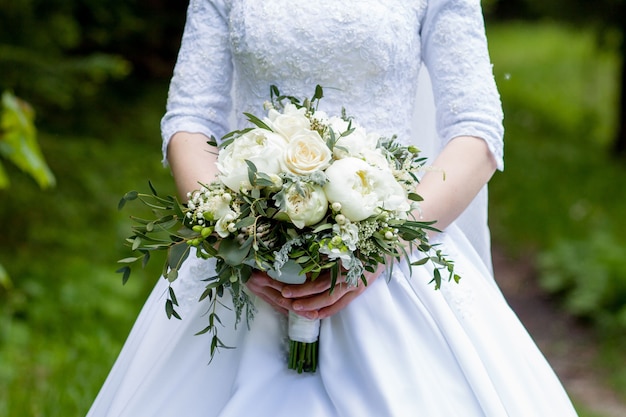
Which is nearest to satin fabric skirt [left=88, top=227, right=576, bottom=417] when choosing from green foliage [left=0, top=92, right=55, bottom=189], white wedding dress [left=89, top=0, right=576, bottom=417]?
white wedding dress [left=89, top=0, right=576, bottom=417]

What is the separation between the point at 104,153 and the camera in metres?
7.09

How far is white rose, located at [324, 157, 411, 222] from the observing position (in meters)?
1.69

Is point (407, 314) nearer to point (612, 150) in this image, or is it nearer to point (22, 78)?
point (22, 78)

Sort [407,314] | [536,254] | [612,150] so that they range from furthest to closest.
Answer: [612,150] → [536,254] → [407,314]

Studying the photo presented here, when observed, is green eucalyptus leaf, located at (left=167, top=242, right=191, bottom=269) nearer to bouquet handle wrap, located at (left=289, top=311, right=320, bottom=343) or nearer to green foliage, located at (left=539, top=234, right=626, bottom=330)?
bouquet handle wrap, located at (left=289, top=311, right=320, bottom=343)

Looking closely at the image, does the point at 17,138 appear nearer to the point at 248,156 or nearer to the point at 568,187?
the point at 248,156

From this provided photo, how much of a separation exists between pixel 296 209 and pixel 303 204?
17 mm

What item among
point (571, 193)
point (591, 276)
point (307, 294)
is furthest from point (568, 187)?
point (307, 294)

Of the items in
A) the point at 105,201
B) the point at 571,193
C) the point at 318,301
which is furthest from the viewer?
the point at 571,193

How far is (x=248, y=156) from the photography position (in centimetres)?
176

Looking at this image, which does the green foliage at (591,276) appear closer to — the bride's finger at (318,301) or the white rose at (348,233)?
the bride's finger at (318,301)

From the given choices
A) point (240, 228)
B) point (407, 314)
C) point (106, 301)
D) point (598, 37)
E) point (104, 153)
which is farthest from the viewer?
point (598, 37)

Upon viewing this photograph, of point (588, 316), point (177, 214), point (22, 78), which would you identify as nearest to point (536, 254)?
point (588, 316)

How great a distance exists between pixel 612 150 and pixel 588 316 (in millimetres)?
3735
